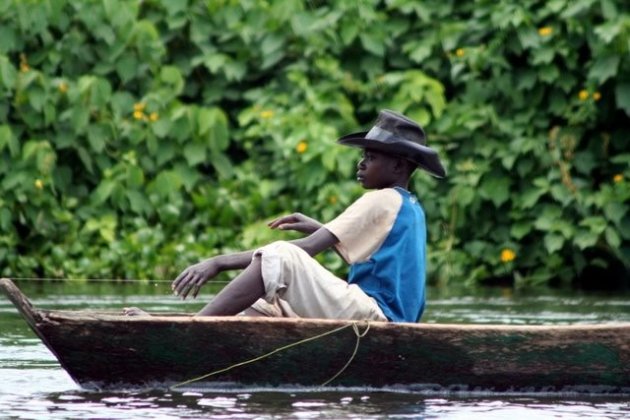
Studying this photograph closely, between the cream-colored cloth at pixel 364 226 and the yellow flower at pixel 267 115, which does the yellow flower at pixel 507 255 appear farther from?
the cream-colored cloth at pixel 364 226

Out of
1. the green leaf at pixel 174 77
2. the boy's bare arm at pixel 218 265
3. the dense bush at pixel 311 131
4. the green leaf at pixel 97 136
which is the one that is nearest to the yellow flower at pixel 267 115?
the dense bush at pixel 311 131

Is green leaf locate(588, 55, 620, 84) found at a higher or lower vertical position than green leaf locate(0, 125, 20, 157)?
higher

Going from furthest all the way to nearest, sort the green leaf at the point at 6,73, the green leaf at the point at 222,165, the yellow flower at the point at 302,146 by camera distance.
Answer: the green leaf at the point at 222,165 → the yellow flower at the point at 302,146 → the green leaf at the point at 6,73

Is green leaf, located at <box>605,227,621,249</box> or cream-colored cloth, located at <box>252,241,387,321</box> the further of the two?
green leaf, located at <box>605,227,621,249</box>

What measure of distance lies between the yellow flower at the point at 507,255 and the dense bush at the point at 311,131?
18 millimetres

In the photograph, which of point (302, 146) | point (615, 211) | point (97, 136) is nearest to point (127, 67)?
point (97, 136)

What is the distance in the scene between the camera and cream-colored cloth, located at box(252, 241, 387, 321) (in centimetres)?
607

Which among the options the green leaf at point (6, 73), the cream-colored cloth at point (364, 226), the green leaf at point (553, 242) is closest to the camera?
the cream-colored cloth at point (364, 226)

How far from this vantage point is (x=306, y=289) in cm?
621

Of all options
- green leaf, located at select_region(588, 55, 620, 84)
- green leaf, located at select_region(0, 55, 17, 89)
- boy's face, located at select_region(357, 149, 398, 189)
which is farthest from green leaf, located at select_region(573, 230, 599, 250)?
boy's face, located at select_region(357, 149, 398, 189)

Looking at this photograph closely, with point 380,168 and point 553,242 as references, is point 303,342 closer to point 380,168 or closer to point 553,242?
point 380,168

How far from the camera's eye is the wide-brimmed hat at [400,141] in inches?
250

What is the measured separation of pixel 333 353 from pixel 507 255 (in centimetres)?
546

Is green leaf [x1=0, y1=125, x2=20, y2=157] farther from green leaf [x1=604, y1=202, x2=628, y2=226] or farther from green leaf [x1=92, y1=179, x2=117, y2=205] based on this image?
green leaf [x1=604, y1=202, x2=628, y2=226]
